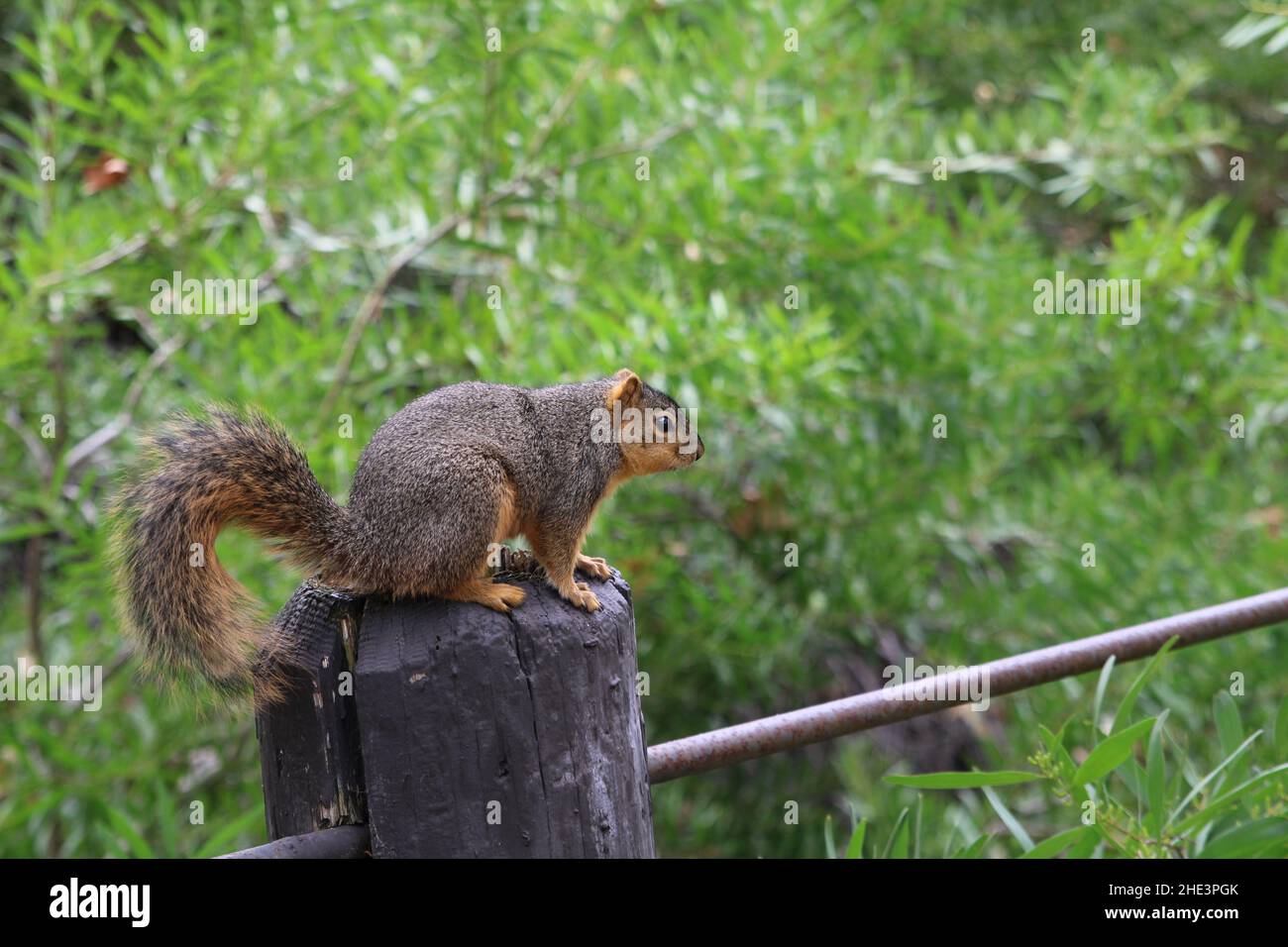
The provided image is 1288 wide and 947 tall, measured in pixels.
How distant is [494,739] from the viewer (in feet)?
2.77

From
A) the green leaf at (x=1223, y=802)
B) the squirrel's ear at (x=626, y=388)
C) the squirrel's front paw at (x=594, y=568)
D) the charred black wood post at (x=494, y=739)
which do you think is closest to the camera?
the charred black wood post at (x=494, y=739)

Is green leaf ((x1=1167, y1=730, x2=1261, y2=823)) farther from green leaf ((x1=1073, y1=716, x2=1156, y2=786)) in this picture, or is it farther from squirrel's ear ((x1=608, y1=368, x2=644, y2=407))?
squirrel's ear ((x1=608, y1=368, x2=644, y2=407))

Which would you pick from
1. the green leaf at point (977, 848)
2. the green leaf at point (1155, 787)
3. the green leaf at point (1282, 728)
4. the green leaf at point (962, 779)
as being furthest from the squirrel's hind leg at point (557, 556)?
the green leaf at point (1282, 728)

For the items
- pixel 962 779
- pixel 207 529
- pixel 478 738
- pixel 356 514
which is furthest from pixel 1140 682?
pixel 207 529

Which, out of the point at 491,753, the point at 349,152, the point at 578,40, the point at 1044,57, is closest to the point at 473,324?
the point at 349,152

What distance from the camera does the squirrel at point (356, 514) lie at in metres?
1.02

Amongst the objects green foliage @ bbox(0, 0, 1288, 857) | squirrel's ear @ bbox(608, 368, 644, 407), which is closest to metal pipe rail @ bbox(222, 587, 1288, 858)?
squirrel's ear @ bbox(608, 368, 644, 407)

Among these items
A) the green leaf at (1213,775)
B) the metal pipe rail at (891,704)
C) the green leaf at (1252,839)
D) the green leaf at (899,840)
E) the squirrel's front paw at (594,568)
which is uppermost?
the squirrel's front paw at (594,568)

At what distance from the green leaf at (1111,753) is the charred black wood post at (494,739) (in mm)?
424

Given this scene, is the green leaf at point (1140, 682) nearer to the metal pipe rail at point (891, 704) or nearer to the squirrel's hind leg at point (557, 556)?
the metal pipe rail at point (891, 704)
